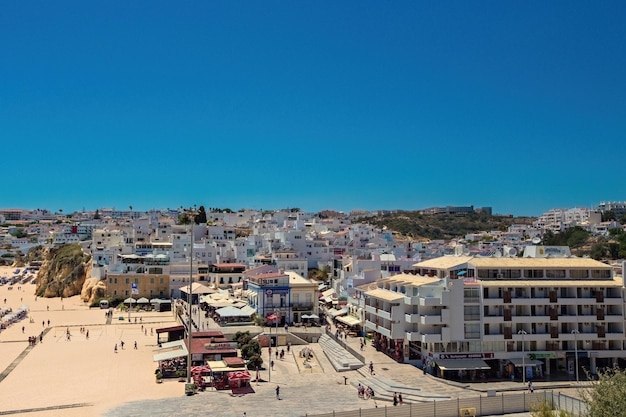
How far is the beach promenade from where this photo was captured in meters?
35.0

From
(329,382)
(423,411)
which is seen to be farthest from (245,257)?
(423,411)

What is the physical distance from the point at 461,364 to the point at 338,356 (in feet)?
33.6

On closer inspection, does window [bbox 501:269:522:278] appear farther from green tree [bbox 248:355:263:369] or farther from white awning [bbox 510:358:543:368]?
green tree [bbox 248:355:263:369]

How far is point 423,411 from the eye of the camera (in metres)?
31.6

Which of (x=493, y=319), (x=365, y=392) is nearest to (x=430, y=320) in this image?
(x=493, y=319)

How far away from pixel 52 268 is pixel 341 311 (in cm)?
6707

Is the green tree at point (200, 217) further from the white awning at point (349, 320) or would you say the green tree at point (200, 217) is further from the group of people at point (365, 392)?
the group of people at point (365, 392)

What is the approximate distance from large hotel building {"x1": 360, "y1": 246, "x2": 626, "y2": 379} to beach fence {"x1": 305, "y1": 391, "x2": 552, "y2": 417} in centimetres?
792

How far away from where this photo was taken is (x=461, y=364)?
42125 millimetres

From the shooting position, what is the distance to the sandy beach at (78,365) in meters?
37.6

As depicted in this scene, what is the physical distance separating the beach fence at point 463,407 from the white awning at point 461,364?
306 inches

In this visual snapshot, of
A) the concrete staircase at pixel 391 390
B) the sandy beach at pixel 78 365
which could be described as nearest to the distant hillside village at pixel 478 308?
the concrete staircase at pixel 391 390

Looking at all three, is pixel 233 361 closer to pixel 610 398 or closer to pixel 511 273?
pixel 511 273

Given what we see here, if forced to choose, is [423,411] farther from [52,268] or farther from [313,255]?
[52,268]
